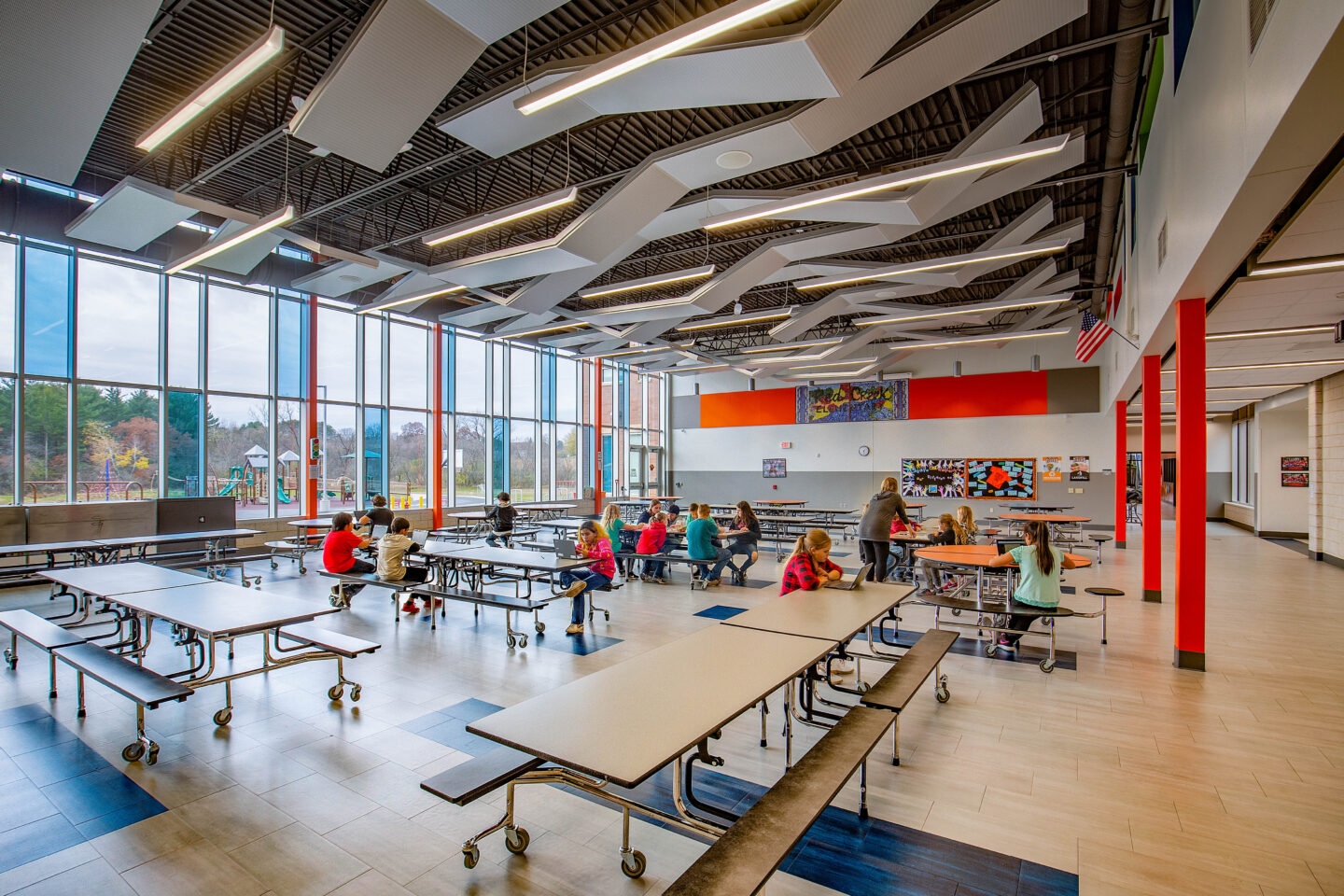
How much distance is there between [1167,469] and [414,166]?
29373 mm

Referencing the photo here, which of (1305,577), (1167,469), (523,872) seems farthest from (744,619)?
(1167,469)

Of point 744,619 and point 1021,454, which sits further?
point 1021,454

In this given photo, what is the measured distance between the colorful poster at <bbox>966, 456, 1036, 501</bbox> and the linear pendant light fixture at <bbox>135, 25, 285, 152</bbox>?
1754cm

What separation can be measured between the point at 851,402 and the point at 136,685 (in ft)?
60.2

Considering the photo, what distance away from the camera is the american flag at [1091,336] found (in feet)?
31.6

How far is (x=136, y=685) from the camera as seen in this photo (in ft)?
11.2

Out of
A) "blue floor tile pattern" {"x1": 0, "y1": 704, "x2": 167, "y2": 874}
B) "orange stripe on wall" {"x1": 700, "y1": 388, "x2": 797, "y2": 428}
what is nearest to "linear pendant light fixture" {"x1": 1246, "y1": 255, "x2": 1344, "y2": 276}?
"blue floor tile pattern" {"x1": 0, "y1": 704, "x2": 167, "y2": 874}

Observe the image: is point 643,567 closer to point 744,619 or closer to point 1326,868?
point 744,619

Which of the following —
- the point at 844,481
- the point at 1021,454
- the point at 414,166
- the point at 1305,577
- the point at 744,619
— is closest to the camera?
the point at 744,619

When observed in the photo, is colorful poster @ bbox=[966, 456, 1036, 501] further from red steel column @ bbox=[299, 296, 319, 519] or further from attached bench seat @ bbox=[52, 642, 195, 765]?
attached bench seat @ bbox=[52, 642, 195, 765]

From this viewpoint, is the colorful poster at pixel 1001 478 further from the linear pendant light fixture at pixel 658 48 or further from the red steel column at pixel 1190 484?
the linear pendant light fixture at pixel 658 48

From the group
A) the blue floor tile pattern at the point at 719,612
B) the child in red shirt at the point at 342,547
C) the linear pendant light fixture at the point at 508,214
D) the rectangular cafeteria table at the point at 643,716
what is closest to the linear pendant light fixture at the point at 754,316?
the linear pendant light fixture at the point at 508,214

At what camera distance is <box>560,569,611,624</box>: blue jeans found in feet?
20.3

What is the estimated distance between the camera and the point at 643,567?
9.47 meters
